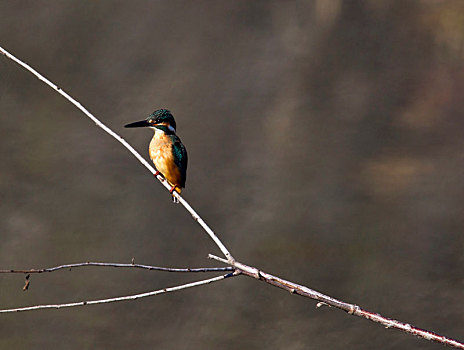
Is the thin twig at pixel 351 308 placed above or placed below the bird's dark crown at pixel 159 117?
below

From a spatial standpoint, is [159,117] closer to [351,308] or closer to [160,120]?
[160,120]

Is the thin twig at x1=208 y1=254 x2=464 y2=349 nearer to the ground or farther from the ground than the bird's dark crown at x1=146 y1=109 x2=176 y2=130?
nearer to the ground

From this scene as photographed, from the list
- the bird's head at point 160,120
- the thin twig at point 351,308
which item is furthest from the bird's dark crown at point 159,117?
the thin twig at point 351,308

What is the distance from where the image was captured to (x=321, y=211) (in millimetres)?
3045

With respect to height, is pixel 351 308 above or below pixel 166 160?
below

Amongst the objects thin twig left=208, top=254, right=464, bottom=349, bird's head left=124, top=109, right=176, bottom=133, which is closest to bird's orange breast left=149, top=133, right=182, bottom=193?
bird's head left=124, top=109, right=176, bottom=133

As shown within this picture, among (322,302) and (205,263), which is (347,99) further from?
(322,302)

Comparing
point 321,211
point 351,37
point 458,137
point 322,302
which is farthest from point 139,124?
point 458,137

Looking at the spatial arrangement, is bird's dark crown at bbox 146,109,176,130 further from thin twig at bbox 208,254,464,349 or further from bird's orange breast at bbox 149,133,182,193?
thin twig at bbox 208,254,464,349

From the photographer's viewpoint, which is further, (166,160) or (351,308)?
(166,160)

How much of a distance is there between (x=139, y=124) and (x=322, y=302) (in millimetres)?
902

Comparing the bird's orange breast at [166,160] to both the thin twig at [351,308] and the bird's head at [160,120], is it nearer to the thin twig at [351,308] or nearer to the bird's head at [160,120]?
the bird's head at [160,120]

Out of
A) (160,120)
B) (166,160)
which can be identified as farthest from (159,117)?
(166,160)

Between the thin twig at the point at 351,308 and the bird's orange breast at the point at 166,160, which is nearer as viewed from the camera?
the thin twig at the point at 351,308
